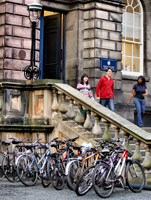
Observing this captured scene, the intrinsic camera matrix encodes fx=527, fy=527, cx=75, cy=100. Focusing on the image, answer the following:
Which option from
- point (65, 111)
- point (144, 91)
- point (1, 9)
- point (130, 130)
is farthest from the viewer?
point (1, 9)

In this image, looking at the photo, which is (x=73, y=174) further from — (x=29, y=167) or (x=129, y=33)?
(x=129, y=33)

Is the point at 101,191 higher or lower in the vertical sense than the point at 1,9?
lower

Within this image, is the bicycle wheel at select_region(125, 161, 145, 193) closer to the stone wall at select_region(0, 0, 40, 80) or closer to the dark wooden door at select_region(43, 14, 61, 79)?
the stone wall at select_region(0, 0, 40, 80)

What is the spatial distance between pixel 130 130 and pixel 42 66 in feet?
26.2

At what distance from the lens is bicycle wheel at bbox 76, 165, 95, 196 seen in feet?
27.8

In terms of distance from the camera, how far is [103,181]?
28.2ft

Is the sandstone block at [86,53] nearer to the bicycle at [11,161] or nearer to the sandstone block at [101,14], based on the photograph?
the sandstone block at [101,14]

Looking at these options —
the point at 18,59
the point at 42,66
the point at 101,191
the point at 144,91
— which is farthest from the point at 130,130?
the point at 42,66

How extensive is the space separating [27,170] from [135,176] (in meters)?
1.96

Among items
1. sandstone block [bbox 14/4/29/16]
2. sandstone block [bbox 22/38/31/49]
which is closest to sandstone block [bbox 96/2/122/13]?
sandstone block [bbox 14/4/29/16]

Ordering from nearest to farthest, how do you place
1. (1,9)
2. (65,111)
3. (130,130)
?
(130,130)
(65,111)
(1,9)

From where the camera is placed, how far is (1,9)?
15727 mm

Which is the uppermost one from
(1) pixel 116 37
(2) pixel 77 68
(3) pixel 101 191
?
(1) pixel 116 37

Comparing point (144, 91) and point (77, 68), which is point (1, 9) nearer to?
point (77, 68)
